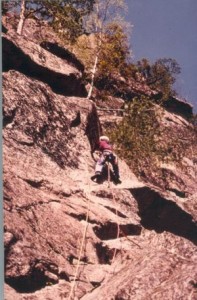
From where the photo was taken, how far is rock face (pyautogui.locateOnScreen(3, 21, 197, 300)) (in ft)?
19.4

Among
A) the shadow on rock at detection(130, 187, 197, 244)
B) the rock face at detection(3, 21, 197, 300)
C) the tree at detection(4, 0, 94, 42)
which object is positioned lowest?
the shadow on rock at detection(130, 187, 197, 244)

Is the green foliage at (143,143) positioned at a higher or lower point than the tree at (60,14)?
lower

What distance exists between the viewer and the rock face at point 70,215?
5.92 m

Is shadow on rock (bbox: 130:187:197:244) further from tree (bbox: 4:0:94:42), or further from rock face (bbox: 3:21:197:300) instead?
tree (bbox: 4:0:94:42)

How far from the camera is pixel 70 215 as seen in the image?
739 cm

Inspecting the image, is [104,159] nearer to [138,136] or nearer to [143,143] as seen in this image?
[143,143]

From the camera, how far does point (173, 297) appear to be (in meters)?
5.44

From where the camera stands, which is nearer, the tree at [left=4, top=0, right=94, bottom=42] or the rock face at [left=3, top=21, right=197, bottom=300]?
the rock face at [left=3, top=21, right=197, bottom=300]

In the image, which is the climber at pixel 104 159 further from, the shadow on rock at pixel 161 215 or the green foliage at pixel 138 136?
the green foliage at pixel 138 136

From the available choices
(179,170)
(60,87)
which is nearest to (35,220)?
(60,87)

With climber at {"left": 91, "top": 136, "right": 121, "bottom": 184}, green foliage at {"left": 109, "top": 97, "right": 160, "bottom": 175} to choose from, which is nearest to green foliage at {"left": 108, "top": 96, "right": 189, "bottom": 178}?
green foliage at {"left": 109, "top": 97, "right": 160, "bottom": 175}

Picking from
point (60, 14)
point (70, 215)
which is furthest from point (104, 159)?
point (60, 14)

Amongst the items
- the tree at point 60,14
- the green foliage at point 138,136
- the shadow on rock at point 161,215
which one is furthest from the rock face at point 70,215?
the tree at point 60,14

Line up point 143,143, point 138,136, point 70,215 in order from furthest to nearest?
point 138,136
point 143,143
point 70,215
